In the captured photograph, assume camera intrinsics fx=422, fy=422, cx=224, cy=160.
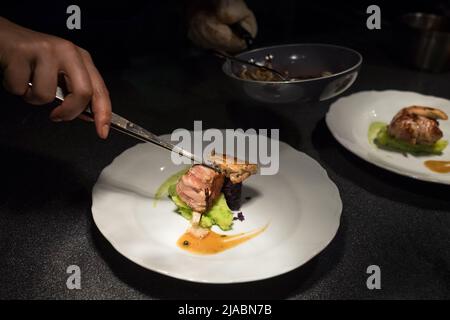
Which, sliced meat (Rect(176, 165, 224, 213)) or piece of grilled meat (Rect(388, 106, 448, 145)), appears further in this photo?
piece of grilled meat (Rect(388, 106, 448, 145))

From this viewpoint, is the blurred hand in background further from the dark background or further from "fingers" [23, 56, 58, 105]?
"fingers" [23, 56, 58, 105]

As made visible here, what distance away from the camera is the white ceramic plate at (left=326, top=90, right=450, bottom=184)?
136 cm

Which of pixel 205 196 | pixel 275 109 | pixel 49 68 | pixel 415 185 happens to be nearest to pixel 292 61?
pixel 275 109

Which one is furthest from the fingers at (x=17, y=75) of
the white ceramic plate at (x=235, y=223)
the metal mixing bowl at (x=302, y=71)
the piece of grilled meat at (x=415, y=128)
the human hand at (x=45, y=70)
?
the piece of grilled meat at (x=415, y=128)

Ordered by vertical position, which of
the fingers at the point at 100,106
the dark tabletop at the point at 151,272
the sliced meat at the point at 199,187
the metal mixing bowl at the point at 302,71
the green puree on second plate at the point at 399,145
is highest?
the fingers at the point at 100,106

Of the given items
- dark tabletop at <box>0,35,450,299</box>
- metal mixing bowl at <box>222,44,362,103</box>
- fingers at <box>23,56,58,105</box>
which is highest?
fingers at <box>23,56,58,105</box>

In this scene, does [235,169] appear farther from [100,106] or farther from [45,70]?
[45,70]

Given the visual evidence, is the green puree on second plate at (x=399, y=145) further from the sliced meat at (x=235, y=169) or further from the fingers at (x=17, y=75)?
the fingers at (x=17, y=75)

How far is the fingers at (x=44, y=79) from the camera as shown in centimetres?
101

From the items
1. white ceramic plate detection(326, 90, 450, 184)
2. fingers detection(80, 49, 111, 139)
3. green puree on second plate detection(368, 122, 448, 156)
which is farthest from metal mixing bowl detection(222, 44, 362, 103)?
fingers detection(80, 49, 111, 139)

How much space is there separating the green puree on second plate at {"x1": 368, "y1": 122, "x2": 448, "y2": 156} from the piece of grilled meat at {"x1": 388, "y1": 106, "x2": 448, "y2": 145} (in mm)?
21

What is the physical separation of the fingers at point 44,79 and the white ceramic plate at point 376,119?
0.92m

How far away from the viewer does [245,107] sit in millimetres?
1918
